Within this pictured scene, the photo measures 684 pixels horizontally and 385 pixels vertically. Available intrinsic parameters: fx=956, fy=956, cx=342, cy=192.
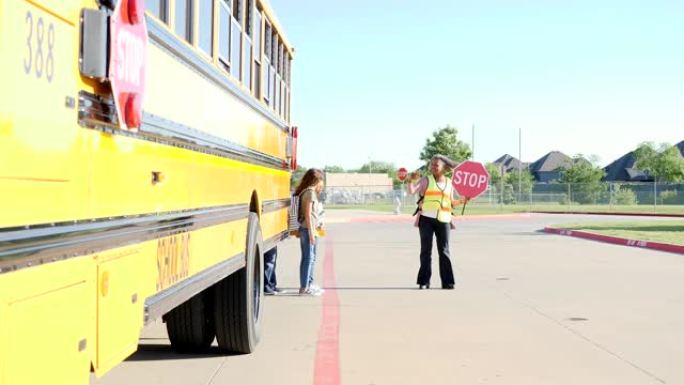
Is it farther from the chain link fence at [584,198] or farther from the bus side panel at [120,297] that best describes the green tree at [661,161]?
the bus side panel at [120,297]

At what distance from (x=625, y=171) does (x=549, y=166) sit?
21.9 metres

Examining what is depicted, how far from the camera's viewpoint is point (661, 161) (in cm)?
9681

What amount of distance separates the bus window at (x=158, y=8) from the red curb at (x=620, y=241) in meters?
16.4

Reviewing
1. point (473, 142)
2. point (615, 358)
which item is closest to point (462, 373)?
point (615, 358)

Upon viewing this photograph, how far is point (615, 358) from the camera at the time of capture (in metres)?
7.16

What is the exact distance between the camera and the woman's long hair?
36.2ft

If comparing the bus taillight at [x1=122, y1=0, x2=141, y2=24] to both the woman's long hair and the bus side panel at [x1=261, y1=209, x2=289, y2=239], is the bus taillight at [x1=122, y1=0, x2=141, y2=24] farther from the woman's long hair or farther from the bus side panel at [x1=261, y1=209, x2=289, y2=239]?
the woman's long hair

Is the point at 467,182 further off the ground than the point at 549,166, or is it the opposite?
the point at 549,166

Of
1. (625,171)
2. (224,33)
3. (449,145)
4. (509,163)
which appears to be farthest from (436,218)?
(509,163)

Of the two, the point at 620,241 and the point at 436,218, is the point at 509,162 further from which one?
the point at 436,218

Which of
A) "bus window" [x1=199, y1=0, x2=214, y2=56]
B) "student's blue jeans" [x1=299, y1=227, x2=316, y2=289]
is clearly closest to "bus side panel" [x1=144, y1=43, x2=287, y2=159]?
"bus window" [x1=199, y1=0, x2=214, y2=56]

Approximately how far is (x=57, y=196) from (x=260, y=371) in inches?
161

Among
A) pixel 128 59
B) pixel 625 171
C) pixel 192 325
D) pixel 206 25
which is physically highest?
pixel 625 171

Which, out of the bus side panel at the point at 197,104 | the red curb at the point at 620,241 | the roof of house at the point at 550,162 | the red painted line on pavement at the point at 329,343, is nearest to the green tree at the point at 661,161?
the roof of house at the point at 550,162
